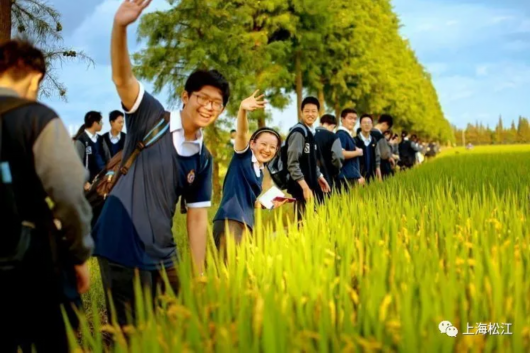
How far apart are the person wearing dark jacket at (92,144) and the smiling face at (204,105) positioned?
16.2ft

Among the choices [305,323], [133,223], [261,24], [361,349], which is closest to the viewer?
[361,349]

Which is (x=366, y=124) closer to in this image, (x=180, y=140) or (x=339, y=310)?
(x=180, y=140)

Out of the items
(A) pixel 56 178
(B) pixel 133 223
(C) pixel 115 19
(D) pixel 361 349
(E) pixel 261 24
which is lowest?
(D) pixel 361 349

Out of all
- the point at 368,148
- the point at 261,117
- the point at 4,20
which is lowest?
the point at 368,148

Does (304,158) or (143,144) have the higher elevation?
(143,144)

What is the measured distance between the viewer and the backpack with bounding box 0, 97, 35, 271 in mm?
2053

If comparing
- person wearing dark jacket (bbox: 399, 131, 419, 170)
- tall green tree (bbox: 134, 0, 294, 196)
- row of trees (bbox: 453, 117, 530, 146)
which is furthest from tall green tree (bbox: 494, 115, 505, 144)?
tall green tree (bbox: 134, 0, 294, 196)

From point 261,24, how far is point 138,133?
1912cm

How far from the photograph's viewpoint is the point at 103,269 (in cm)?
311

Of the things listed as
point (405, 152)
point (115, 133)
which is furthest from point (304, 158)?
point (405, 152)

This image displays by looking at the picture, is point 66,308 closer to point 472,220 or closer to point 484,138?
point 472,220

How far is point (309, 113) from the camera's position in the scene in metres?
6.91

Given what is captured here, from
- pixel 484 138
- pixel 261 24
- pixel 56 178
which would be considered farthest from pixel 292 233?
pixel 484 138

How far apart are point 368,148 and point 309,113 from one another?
12.9 feet
